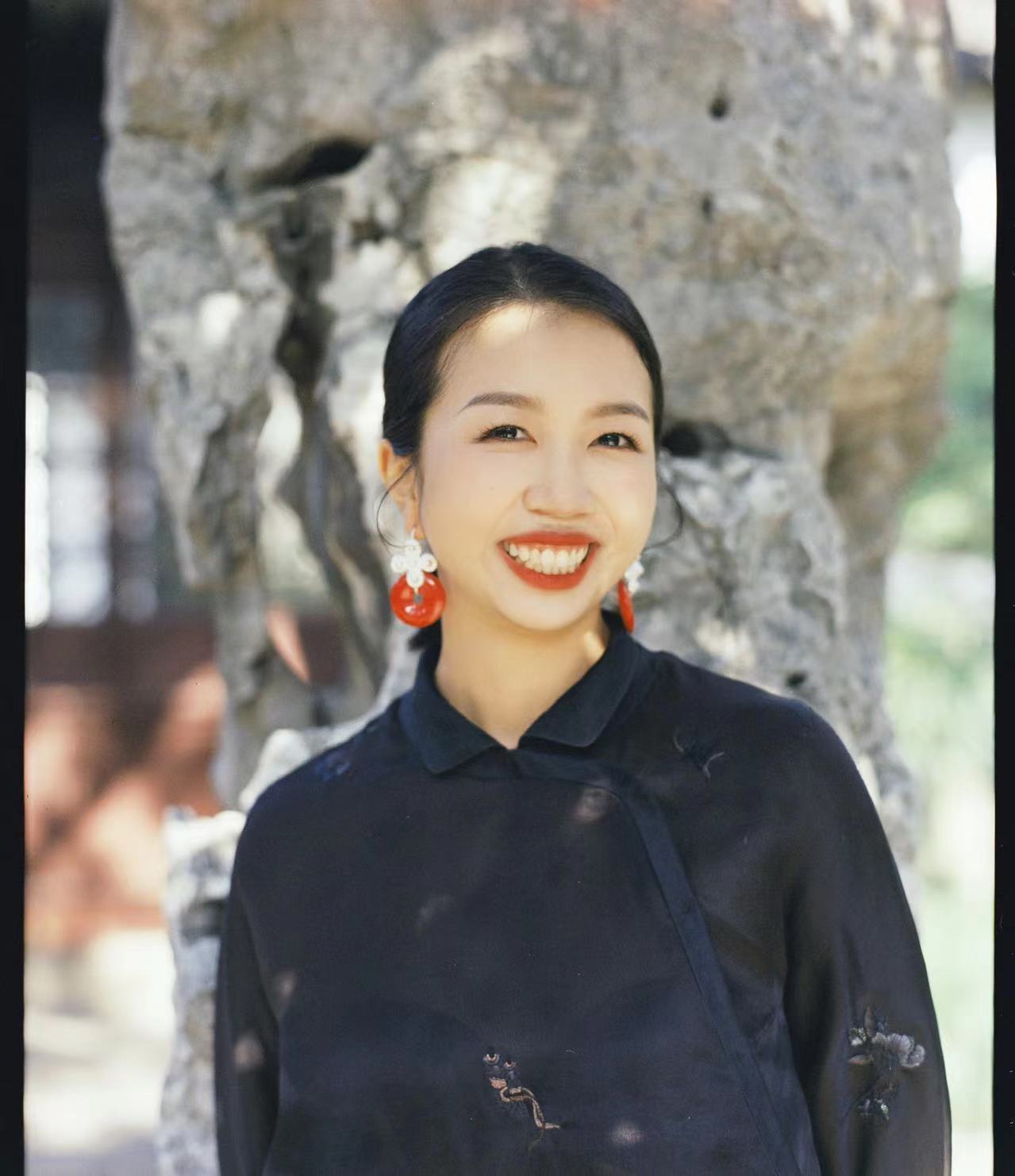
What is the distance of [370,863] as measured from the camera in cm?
174

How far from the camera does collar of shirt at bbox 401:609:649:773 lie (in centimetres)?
170

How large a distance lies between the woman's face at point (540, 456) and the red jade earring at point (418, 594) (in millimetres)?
96

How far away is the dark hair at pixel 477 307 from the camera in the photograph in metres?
1.69

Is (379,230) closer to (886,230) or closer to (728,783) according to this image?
(886,230)

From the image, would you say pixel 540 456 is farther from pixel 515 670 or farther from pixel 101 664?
pixel 101 664

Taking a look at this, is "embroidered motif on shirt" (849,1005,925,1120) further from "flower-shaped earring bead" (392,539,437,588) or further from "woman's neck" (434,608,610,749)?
"flower-shaped earring bead" (392,539,437,588)

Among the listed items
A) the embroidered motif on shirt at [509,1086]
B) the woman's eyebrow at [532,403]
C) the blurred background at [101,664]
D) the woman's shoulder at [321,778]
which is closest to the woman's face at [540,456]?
the woman's eyebrow at [532,403]

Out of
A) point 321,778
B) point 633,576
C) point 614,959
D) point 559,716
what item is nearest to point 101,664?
point 321,778

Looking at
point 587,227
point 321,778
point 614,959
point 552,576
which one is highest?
point 587,227

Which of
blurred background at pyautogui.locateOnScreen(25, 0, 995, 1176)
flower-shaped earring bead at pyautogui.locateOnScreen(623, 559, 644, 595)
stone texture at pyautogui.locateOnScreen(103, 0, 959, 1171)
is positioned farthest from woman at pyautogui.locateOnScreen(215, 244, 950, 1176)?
blurred background at pyautogui.locateOnScreen(25, 0, 995, 1176)

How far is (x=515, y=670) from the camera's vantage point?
1763 millimetres

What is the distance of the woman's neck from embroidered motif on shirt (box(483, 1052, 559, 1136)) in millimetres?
355

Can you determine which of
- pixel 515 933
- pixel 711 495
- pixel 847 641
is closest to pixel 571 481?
pixel 515 933

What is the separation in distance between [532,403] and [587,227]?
98 cm
